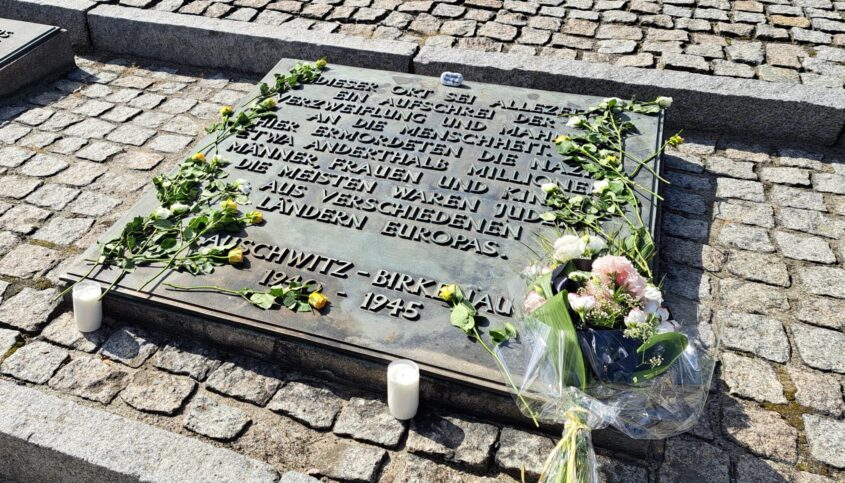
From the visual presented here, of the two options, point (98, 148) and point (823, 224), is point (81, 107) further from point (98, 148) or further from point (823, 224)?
point (823, 224)

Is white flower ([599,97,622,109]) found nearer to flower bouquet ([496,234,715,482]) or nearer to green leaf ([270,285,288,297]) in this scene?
flower bouquet ([496,234,715,482])

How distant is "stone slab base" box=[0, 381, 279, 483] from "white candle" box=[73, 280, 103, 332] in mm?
481

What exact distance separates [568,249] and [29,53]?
491cm

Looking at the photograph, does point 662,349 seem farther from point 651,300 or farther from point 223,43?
point 223,43

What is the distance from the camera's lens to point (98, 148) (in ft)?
17.1

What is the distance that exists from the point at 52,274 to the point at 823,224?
4.62m

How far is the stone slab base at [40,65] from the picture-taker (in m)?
5.79

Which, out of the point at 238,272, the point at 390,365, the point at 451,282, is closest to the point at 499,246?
the point at 451,282

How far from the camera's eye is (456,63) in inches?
227

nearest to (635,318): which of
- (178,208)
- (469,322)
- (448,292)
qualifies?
(469,322)

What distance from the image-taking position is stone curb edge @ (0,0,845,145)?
530 cm

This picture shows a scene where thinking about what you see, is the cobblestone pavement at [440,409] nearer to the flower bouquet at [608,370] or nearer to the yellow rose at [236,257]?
the flower bouquet at [608,370]

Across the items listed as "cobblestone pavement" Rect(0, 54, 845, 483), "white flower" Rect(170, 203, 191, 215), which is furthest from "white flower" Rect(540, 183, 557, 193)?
"white flower" Rect(170, 203, 191, 215)

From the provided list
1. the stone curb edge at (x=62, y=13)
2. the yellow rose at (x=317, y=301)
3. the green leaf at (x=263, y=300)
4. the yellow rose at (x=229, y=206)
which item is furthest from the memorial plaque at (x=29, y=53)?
the yellow rose at (x=317, y=301)
